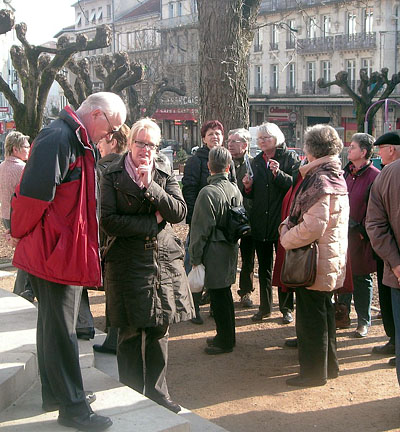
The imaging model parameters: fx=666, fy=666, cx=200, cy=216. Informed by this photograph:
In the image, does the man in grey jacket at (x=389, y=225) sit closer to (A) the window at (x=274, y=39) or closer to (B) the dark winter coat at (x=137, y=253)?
(B) the dark winter coat at (x=137, y=253)

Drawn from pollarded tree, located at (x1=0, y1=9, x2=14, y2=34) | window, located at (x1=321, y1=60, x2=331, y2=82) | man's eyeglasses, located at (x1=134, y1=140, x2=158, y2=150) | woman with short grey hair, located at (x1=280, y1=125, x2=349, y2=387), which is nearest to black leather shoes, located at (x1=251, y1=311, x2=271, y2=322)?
woman with short grey hair, located at (x1=280, y1=125, x2=349, y2=387)

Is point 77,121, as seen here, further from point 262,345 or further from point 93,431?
point 262,345

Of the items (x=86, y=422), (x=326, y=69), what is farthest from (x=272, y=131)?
(x=326, y=69)

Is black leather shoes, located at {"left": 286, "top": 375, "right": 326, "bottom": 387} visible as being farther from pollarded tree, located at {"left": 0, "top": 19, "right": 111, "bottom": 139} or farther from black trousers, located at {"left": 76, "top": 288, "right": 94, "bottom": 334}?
pollarded tree, located at {"left": 0, "top": 19, "right": 111, "bottom": 139}

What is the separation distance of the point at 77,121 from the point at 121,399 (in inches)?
66.9

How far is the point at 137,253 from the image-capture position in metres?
4.14

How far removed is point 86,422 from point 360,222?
3416 mm

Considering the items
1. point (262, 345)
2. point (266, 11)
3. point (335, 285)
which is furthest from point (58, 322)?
point (266, 11)

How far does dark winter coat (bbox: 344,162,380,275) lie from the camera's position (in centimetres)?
598

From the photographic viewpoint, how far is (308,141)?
485cm

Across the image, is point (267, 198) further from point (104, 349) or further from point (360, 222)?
point (104, 349)

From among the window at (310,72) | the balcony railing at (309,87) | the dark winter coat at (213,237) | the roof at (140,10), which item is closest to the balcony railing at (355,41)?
the window at (310,72)

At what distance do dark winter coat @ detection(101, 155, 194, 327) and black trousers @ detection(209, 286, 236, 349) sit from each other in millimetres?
1369

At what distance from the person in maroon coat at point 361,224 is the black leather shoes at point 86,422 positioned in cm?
321
